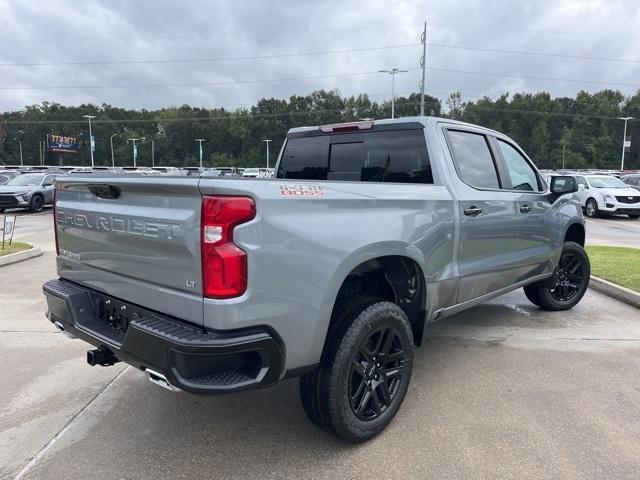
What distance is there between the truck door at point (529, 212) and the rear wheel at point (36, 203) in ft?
65.5

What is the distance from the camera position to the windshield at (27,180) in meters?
20.1

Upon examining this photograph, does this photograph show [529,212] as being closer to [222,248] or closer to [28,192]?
[222,248]

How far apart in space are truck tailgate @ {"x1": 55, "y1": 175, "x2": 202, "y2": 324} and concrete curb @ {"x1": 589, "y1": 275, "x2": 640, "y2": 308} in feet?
18.9

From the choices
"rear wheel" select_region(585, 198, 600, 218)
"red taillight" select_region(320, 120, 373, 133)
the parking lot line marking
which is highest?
"red taillight" select_region(320, 120, 373, 133)

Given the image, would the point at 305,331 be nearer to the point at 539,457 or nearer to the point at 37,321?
the point at 539,457

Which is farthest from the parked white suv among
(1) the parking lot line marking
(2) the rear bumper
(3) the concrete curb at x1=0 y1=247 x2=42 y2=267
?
(2) the rear bumper

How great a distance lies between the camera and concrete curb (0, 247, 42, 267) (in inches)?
337

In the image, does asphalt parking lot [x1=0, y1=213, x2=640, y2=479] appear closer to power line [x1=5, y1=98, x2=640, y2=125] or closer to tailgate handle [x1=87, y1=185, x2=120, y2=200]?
tailgate handle [x1=87, y1=185, x2=120, y2=200]

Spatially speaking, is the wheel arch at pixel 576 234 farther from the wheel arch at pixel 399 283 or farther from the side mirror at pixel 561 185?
the wheel arch at pixel 399 283

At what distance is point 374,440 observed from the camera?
9.86 feet

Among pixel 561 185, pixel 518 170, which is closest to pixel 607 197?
pixel 561 185

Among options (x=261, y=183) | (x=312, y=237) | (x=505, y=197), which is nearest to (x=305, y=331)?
(x=312, y=237)

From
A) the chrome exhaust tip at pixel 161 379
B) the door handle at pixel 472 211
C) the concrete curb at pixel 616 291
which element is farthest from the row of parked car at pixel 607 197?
the chrome exhaust tip at pixel 161 379

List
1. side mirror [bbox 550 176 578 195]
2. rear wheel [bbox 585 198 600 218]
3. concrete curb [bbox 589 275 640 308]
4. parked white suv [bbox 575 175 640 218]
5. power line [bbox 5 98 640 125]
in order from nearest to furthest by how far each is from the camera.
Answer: side mirror [bbox 550 176 578 195] → concrete curb [bbox 589 275 640 308] → parked white suv [bbox 575 175 640 218] → rear wheel [bbox 585 198 600 218] → power line [bbox 5 98 640 125]
